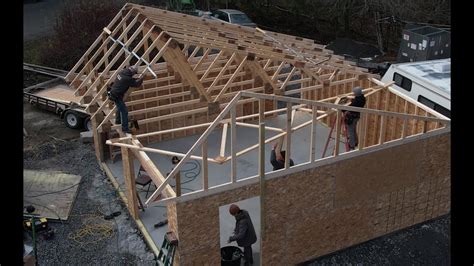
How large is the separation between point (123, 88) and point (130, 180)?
1.97 m

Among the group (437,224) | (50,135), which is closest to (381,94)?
(437,224)

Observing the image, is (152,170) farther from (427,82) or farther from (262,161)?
(427,82)

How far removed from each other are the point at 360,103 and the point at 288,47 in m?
3.03

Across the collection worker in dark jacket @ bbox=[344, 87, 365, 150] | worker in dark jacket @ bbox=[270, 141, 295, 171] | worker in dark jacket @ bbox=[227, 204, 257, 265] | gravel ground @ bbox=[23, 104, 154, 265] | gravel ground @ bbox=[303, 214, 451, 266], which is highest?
worker in dark jacket @ bbox=[344, 87, 365, 150]

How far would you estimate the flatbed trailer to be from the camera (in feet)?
50.6

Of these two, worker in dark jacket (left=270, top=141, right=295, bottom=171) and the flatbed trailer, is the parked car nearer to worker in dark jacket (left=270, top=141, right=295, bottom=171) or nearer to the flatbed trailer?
the flatbed trailer

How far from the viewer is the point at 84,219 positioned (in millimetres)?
11359

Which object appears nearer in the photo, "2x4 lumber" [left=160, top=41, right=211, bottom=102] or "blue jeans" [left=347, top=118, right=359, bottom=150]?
"blue jeans" [left=347, top=118, right=359, bottom=150]

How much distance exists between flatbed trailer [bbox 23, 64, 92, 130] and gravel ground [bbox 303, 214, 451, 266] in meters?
8.78

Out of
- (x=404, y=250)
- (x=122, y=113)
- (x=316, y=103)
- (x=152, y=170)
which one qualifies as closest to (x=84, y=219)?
(x=122, y=113)

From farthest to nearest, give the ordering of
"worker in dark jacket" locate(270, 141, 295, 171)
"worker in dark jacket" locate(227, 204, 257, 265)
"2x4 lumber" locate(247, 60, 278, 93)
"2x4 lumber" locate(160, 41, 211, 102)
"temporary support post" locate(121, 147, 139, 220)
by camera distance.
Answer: "2x4 lumber" locate(247, 60, 278, 93) → "2x4 lumber" locate(160, 41, 211, 102) → "temporary support post" locate(121, 147, 139, 220) → "worker in dark jacket" locate(270, 141, 295, 171) → "worker in dark jacket" locate(227, 204, 257, 265)

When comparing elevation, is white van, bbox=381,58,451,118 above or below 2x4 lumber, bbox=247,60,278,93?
below

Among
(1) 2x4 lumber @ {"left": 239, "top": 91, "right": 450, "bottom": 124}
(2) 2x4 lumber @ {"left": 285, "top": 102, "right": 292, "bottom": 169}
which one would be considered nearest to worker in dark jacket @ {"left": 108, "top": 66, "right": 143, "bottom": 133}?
(1) 2x4 lumber @ {"left": 239, "top": 91, "right": 450, "bottom": 124}

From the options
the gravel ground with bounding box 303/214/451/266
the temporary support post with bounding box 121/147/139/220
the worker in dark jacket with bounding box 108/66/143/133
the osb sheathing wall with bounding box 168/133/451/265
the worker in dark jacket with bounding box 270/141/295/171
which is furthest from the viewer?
the worker in dark jacket with bounding box 108/66/143/133
